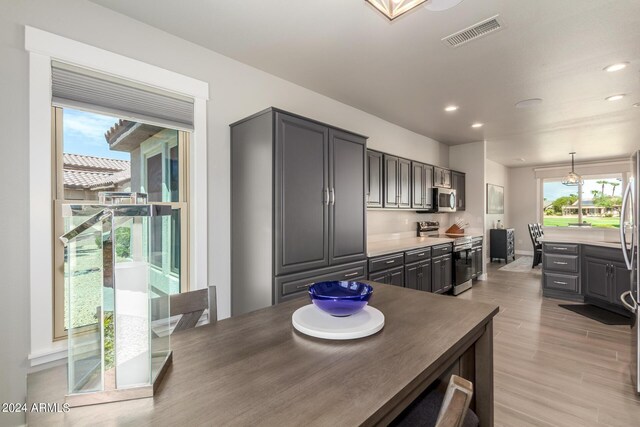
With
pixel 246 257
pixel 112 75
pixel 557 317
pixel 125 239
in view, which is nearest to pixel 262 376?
pixel 125 239

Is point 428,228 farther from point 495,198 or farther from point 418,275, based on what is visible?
point 495,198

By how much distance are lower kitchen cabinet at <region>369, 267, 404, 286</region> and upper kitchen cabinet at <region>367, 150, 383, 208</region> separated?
904mm

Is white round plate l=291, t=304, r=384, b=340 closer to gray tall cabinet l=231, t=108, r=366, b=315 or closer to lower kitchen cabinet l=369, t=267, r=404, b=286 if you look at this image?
gray tall cabinet l=231, t=108, r=366, b=315

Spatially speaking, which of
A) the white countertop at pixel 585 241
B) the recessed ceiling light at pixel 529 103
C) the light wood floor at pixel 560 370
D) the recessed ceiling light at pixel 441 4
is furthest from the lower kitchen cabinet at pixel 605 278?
the recessed ceiling light at pixel 441 4

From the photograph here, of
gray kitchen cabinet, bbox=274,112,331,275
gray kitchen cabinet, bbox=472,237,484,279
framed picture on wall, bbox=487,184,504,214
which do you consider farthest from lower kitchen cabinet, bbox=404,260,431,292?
framed picture on wall, bbox=487,184,504,214

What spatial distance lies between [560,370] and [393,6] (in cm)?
314

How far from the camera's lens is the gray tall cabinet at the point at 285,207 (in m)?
2.39

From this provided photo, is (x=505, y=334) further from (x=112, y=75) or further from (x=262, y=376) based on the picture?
(x=112, y=75)

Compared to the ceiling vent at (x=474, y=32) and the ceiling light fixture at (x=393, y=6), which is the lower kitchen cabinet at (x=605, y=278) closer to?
the ceiling vent at (x=474, y=32)

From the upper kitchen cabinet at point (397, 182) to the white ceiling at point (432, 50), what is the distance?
727mm

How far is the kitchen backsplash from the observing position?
4496 millimetres

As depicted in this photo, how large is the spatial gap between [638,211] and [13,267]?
4194mm

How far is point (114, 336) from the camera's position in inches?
29.6

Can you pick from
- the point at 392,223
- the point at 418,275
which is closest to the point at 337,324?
the point at 418,275
